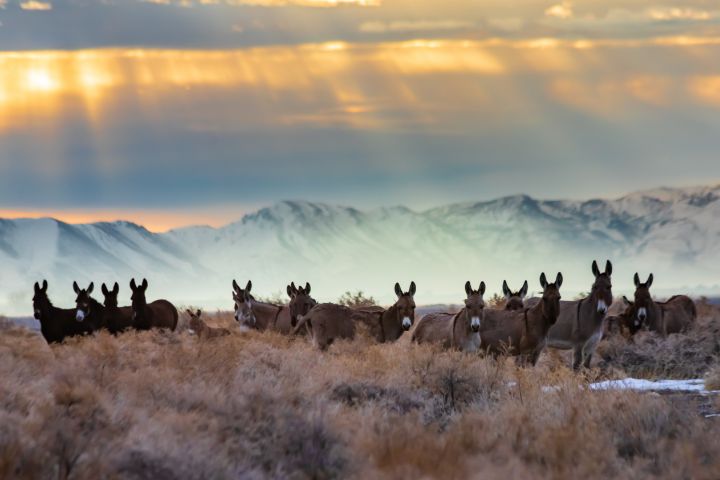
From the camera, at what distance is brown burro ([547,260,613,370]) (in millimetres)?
28234

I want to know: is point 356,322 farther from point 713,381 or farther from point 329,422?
point 329,422

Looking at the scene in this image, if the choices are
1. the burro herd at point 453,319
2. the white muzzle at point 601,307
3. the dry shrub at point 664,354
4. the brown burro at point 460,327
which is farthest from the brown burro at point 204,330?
the dry shrub at point 664,354

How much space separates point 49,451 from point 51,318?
19976 mm

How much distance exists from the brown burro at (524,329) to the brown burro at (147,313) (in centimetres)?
1044

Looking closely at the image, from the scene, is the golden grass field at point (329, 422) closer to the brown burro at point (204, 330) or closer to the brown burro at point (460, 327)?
the brown burro at point (460, 327)

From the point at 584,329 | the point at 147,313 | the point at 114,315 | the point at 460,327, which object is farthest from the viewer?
the point at 147,313

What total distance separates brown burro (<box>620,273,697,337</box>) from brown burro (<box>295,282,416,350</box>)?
733 centimetres

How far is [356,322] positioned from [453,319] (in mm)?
3750

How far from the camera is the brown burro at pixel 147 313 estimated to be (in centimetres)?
3281

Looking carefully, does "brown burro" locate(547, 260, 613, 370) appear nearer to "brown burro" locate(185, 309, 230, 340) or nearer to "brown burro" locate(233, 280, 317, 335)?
"brown burro" locate(233, 280, 317, 335)

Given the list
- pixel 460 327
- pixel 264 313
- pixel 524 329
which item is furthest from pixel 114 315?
pixel 524 329

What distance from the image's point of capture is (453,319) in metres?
26.1

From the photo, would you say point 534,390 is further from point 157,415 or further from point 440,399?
point 157,415

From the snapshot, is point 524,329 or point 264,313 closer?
point 524,329
